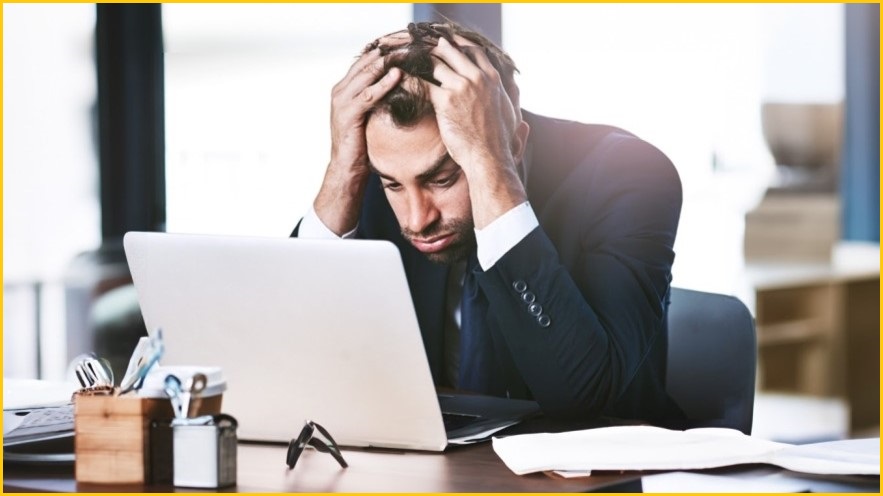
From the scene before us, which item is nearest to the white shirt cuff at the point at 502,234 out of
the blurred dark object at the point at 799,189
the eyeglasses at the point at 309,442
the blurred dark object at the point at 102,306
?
the eyeglasses at the point at 309,442

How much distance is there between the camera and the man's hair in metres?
2.14

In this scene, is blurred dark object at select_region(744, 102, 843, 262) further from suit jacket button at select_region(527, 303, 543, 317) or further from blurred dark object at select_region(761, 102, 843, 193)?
suit jacket button at select_region(527, 303, 543, 317)

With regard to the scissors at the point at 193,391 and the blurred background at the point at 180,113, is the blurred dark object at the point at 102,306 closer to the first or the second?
the blurred background at the point at 180,113

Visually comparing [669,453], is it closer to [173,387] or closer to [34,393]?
[173,387]

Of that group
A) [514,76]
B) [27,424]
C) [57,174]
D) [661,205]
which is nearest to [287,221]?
[57,174]

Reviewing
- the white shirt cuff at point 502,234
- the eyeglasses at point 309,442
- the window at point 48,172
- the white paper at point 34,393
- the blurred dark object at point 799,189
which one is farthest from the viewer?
the blurred dark object at point 799,189

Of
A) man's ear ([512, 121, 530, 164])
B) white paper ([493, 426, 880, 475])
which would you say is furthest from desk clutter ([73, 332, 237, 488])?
man's ear ([512, 121, 530, 164])

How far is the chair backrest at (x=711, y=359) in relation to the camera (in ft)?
6.41

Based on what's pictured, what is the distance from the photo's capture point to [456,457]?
4.54ft

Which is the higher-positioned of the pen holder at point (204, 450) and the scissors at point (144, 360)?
the scissors at point (144, 360)

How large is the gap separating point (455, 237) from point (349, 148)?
0.27 metres

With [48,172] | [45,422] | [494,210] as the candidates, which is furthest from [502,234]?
[48,172]

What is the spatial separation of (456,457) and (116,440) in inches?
15.5

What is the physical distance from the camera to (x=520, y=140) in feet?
7.52
